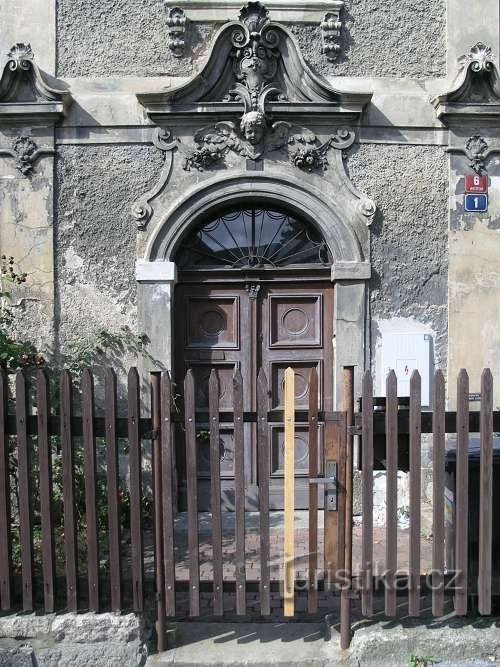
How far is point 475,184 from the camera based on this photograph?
19.2ft

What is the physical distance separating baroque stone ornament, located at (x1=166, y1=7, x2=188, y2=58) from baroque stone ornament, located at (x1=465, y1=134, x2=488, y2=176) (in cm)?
285

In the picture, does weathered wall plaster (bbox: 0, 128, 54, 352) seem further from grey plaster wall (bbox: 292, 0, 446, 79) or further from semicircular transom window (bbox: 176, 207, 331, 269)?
grey plaster wall (bbox: 292, 0, 446, 79)

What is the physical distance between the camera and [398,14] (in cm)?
593

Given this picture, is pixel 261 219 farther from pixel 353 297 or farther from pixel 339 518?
pixel 339 518

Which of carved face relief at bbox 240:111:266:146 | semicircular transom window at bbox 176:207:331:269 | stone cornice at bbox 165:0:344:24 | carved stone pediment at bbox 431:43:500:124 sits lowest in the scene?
semicircular transom window at bbox 176:207:331:269

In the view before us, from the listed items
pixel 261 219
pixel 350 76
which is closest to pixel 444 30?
pixel 350 76

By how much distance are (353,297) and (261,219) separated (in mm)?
1182

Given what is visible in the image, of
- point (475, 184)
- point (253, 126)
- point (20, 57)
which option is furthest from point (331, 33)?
point (20, 57)

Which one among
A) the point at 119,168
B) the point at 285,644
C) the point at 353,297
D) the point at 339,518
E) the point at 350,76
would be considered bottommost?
the point at 285,644

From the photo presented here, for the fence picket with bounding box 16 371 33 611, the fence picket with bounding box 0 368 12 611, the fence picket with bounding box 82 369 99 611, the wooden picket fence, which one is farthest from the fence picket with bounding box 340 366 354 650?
the fence picket with bounding box 0 368 12 611

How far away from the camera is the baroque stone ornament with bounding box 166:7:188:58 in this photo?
5.79 m

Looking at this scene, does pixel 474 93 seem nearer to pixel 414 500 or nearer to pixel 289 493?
pixel 414 500

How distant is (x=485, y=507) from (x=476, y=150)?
3.75m

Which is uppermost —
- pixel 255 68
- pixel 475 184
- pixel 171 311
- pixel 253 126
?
pixel 255 68
